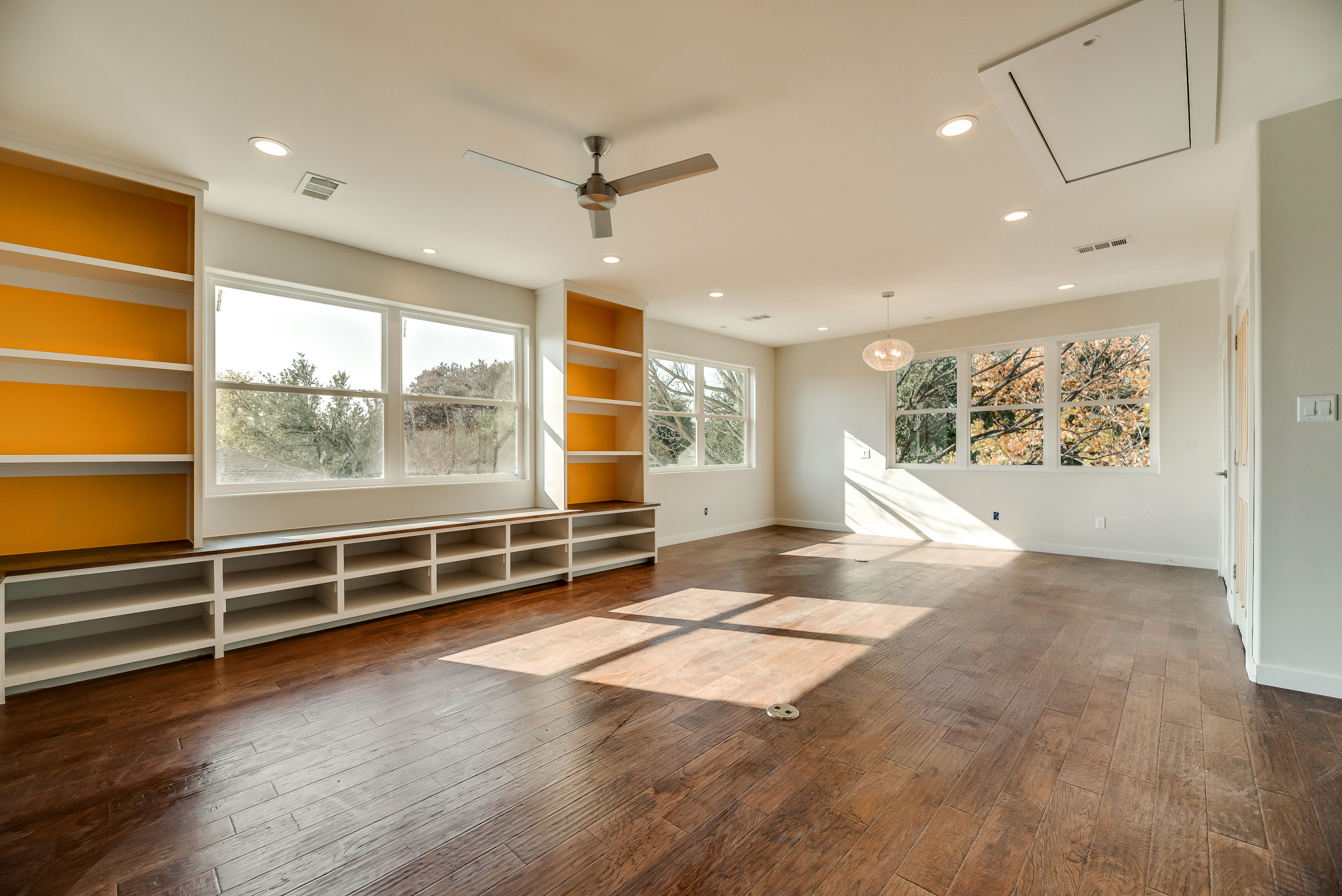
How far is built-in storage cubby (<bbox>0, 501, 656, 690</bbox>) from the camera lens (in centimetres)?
288

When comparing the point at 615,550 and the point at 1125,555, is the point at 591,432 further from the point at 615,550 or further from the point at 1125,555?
the point at 1125,555

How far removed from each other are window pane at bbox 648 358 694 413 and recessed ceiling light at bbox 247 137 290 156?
4.26 metres

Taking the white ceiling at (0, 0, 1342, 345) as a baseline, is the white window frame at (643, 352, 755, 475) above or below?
below

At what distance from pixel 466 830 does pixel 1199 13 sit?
364 cm

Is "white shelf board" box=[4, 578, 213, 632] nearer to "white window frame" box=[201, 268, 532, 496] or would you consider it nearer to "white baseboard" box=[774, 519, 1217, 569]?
"white window frame" box=[201, 268, 532, 496]

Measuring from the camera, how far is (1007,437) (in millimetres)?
6621

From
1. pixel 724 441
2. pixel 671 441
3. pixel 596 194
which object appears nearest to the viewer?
pixel 596 194

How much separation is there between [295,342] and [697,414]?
15.0ft

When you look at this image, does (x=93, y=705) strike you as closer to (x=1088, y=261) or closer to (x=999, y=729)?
(x=999, y=729)

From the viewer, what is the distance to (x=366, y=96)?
8.11 ft

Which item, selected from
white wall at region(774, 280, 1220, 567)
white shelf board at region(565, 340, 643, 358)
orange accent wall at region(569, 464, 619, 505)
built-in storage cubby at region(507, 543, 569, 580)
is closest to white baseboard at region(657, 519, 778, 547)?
white wall at region(774, 280, 1220, 567)

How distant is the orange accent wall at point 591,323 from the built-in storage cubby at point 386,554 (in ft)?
7.91

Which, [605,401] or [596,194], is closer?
[596,194]

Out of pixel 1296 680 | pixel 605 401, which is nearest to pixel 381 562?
pixel 605 401
